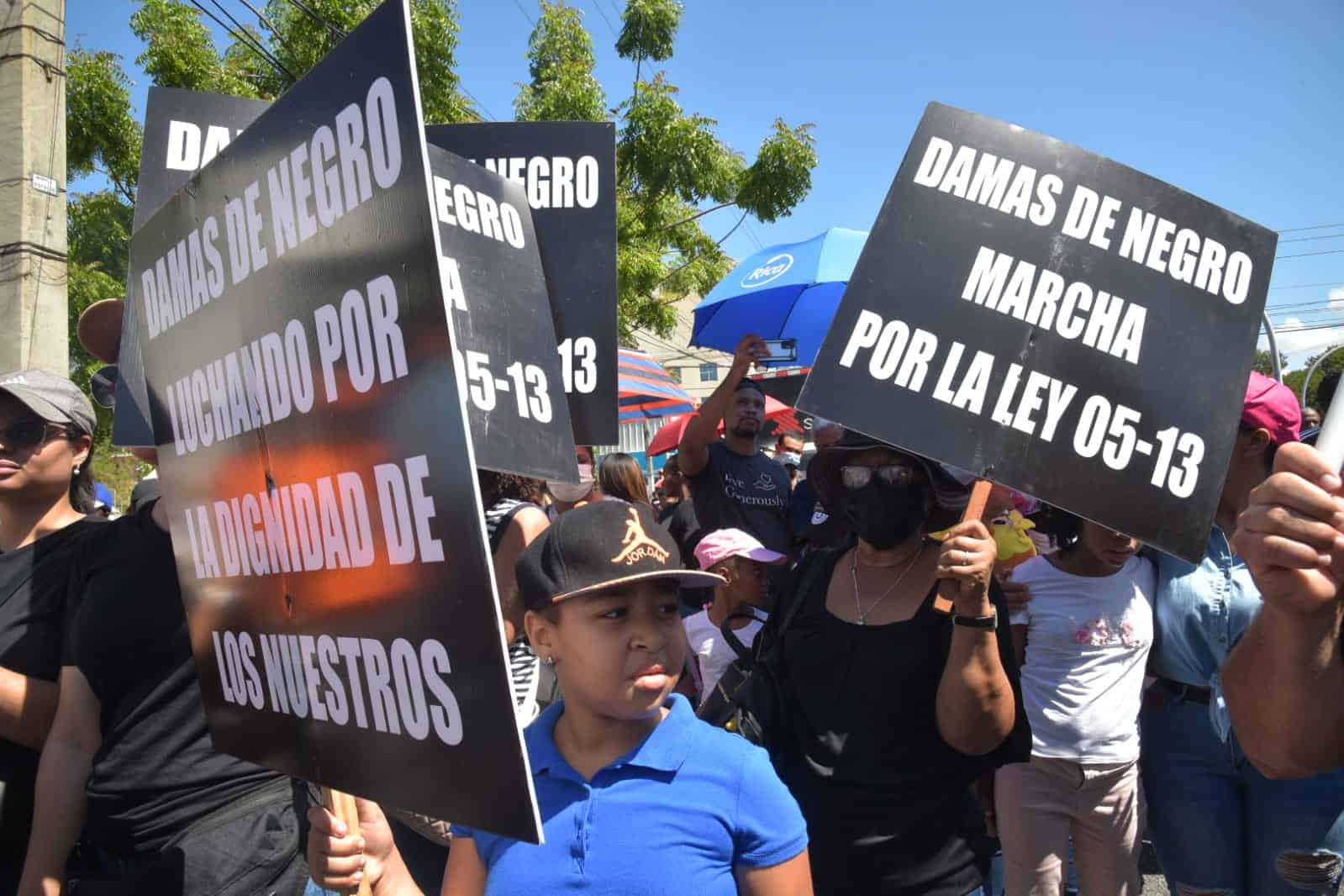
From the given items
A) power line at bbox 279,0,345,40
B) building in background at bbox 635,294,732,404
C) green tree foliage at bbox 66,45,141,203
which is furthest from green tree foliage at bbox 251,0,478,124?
building in background at bbox 635,294,732,404

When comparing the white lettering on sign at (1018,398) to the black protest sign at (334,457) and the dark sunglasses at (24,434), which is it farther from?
the dark sunglasses at (24,434)

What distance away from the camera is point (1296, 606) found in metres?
1.20

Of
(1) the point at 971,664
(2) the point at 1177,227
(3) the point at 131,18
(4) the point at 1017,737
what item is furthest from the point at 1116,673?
(3) the point at 131,18

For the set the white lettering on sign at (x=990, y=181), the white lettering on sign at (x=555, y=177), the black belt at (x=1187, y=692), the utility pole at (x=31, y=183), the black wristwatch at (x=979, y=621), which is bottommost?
the black belt at (x=1187, y=692)

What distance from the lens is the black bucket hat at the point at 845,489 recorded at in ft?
7.41

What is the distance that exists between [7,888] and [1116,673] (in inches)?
125

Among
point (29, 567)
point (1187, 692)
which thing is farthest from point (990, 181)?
point (29, 567)

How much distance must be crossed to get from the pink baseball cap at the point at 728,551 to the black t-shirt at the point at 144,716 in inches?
66.2

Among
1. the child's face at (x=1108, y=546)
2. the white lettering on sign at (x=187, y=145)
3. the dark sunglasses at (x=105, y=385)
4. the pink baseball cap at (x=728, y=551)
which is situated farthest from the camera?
the pink baseball cap at (x=728, y=551)

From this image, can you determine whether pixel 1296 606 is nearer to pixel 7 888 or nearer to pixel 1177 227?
pixel 1177 227

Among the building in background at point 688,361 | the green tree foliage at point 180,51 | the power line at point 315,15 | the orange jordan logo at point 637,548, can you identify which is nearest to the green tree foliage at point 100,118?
the green tree foliage at point 180,51

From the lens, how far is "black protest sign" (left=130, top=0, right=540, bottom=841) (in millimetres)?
1128

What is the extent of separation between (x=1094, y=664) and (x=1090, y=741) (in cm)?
24

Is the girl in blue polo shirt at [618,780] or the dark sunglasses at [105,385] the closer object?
the girl in blue polo shirt at [618,780]
